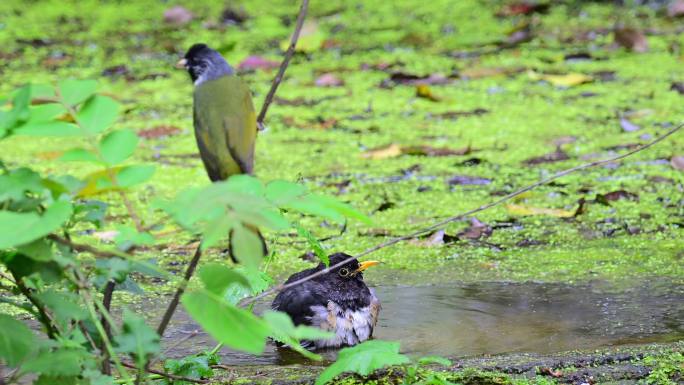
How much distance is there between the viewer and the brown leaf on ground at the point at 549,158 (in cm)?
603

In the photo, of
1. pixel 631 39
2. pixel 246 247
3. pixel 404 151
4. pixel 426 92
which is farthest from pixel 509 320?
pixel 631 39

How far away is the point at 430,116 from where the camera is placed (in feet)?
23.6

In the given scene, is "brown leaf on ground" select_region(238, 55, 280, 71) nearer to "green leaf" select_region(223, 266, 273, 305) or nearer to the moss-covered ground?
the moss-covered ground

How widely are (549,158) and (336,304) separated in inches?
93.4

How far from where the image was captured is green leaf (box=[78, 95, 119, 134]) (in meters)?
1.82

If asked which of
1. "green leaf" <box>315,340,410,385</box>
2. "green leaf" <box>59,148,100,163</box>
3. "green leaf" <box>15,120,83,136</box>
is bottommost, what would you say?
"green leaf" <box>315,340,410,385</box>

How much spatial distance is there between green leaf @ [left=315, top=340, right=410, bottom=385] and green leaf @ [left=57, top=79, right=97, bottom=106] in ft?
2.53

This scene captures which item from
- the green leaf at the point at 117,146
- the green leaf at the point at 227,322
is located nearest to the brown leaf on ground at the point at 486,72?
the green leaf at the point at 117,146

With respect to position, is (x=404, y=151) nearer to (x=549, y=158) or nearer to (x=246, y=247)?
(x=549, y=158)

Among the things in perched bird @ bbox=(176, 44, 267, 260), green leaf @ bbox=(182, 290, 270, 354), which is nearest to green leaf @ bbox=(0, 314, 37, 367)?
green leaf @ bbox=(182, 290, 270, 354)

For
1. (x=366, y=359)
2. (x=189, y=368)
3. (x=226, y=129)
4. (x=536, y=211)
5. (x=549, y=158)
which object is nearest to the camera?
(x=366, y=359)

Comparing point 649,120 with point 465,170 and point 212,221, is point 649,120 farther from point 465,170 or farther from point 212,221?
point 212,221

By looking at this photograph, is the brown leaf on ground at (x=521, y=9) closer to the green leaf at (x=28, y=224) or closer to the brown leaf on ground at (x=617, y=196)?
the brown leaf on ground at (x=617, y=196)

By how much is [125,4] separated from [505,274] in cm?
691
